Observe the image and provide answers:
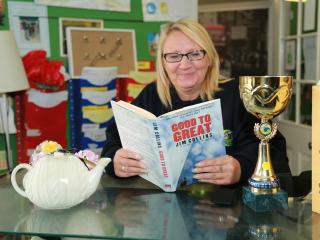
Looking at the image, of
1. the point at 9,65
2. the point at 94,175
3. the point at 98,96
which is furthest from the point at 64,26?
the point at 94,175

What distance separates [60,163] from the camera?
930 millimetres

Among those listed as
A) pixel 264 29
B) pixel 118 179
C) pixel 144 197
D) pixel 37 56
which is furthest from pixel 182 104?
pixel 264 29

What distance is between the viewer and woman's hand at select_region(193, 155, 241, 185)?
1.13 metres

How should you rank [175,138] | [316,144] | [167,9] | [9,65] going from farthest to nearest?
[167,9], [9,65], [175,138], [316,144]

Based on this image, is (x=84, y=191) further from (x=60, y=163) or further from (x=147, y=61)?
(x=147, y=61)

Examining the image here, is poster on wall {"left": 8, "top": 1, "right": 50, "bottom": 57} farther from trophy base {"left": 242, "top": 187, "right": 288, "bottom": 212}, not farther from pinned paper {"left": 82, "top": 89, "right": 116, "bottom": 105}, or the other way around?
trophy base {"left": 242, "top": 187, "right": 288, "bottom": 212}

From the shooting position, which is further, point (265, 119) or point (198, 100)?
point (198, 100)

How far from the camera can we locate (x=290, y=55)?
9.95 ft

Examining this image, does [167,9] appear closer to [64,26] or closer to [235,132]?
[64,26]

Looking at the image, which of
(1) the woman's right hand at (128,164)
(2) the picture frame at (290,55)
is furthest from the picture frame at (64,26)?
(2) the picture frame at (290,55)

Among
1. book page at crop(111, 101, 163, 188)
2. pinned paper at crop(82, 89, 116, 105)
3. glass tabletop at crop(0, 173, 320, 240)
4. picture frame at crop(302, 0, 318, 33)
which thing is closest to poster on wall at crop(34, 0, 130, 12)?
pinned paper at crop(82, 89, 116, 105)

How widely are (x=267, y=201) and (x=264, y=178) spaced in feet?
0.17

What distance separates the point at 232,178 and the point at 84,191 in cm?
44

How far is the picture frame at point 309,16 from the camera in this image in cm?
260
